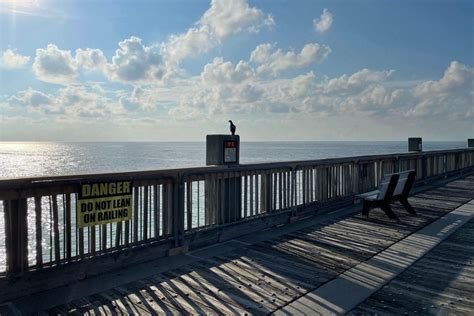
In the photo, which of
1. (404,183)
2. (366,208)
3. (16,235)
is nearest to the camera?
(16,235)

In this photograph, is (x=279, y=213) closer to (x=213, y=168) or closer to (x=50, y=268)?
(x=213, y=168)

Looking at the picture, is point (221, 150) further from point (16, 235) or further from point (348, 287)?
point (16, 235)

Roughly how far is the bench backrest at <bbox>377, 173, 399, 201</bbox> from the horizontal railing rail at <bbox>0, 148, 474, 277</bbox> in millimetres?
1108

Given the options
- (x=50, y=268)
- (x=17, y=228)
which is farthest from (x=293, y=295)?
(x=17, y=228)

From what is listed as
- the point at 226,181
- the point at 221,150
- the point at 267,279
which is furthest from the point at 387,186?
the point at 267,279

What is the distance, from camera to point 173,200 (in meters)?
5.05

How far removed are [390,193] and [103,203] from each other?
16.7 ft

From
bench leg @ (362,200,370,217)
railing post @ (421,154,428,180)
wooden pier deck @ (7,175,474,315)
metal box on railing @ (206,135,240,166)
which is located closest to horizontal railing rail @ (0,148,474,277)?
metal box on railing @ (206,135,240,166)

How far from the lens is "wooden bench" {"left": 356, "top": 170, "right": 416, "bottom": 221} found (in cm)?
702

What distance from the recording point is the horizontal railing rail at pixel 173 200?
12.2 feet

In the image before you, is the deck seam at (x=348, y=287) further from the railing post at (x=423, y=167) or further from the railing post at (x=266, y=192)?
the railing post at (x=423, y=167)

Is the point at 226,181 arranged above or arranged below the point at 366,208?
above

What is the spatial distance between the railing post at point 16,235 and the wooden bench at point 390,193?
5.60 metres

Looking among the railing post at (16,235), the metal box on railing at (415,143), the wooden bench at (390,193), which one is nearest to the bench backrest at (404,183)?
the wooden bench at (390,193)
